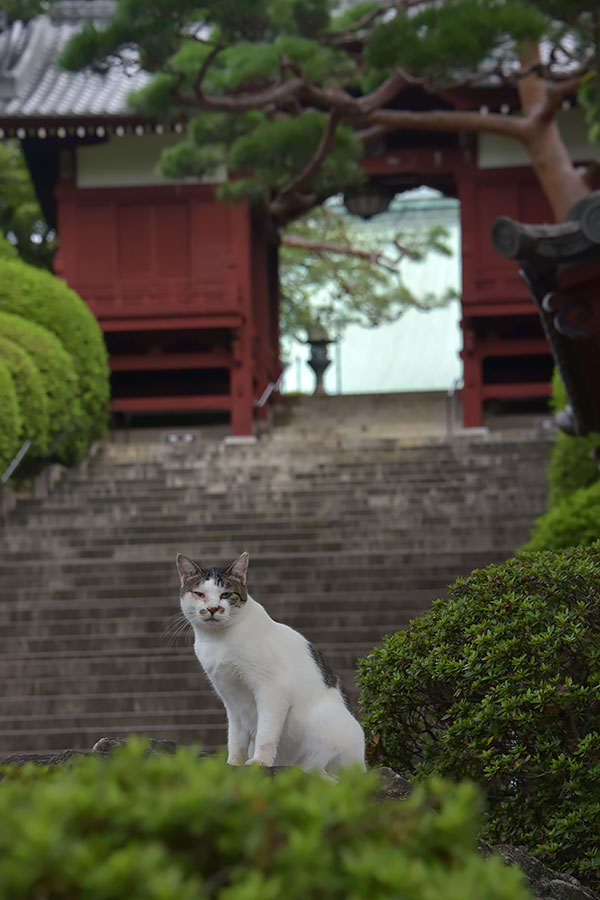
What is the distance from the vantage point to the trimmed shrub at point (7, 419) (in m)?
15.7

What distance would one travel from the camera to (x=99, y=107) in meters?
21.0

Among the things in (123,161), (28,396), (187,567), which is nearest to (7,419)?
(28,396)

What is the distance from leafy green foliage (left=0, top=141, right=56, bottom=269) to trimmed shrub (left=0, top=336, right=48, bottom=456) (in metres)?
7.89

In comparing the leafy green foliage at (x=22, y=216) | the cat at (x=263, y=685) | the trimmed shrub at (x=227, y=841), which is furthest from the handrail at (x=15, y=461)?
the trimmed shrub at (x=227, y=841)

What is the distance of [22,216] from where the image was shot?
80.1ft

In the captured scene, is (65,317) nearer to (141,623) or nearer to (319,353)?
(141,623)

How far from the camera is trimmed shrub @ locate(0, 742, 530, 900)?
1788 millimetres

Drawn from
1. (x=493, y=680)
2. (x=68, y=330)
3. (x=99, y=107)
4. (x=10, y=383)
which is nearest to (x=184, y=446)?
(x=68, y=330)

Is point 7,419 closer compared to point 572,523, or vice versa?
point 572,523

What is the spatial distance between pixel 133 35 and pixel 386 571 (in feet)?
20.9

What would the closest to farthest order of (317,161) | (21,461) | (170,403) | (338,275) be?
(317,161), (21,461), (170,403), (338,275)

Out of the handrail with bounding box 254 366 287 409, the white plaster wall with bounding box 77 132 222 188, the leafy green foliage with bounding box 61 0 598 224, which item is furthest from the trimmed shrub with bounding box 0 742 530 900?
the white plaster wall with bounding box 77 132 222 188

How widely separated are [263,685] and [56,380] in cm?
1372

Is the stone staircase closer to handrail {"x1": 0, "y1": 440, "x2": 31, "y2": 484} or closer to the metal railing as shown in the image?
the metal railing
